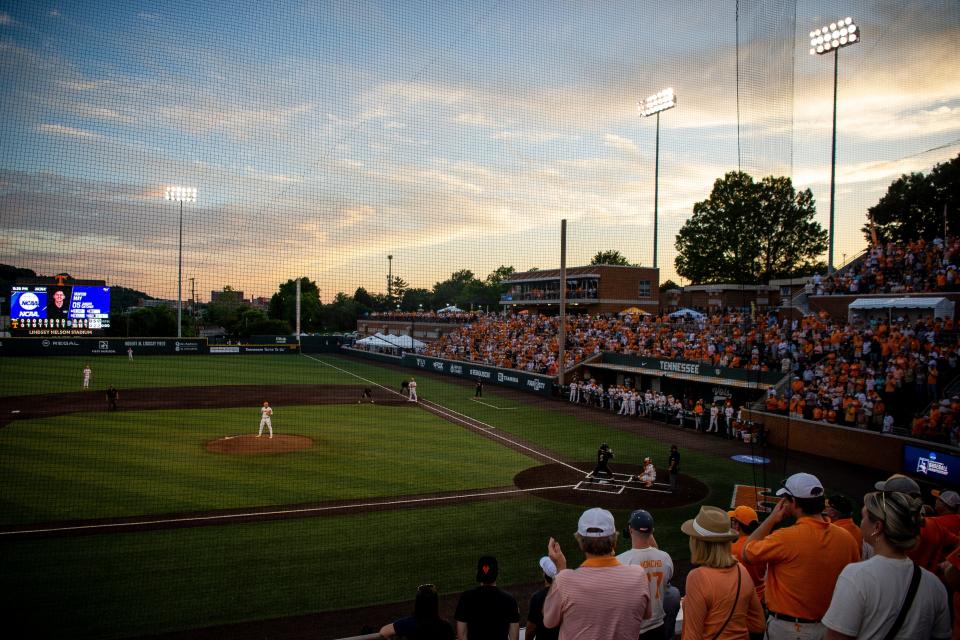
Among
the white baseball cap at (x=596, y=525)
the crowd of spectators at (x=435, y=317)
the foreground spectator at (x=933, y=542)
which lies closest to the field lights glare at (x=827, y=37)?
the foreground spectator at (x=933, y=542)

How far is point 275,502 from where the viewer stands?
38.1 feet

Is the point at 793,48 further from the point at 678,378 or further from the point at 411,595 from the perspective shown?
the point at 678,378

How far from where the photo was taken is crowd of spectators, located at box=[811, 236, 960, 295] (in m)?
17.8

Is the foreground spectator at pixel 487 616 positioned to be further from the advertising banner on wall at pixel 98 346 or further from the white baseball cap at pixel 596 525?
the advertising banner on wall at pixel 98 346

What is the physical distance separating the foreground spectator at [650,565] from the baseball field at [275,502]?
210 inches

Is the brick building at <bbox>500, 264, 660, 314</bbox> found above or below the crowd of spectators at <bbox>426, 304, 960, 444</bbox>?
above

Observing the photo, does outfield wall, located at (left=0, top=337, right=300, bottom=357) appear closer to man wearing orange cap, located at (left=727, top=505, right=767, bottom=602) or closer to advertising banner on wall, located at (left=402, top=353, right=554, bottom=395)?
advertising banner on wall, located at (left=402, top=353, right=554, bottom=395)

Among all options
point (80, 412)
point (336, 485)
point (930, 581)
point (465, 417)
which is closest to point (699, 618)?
point (930, 581)

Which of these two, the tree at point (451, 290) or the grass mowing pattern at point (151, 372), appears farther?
the tree at point (451, 290)

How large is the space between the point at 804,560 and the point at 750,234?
522 centimetres

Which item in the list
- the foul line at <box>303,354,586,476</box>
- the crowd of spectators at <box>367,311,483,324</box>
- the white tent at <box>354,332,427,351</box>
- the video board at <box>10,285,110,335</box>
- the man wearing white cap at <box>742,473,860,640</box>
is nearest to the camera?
the man wearing white cap at <box>742,473,860,640</box>

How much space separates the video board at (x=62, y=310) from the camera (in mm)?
14125

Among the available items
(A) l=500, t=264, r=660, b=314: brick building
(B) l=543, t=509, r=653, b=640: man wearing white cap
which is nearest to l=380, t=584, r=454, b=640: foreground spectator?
(B) l=543, t=509, r=653, b=640: man wearing white cap

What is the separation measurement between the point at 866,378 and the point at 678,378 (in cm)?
699
